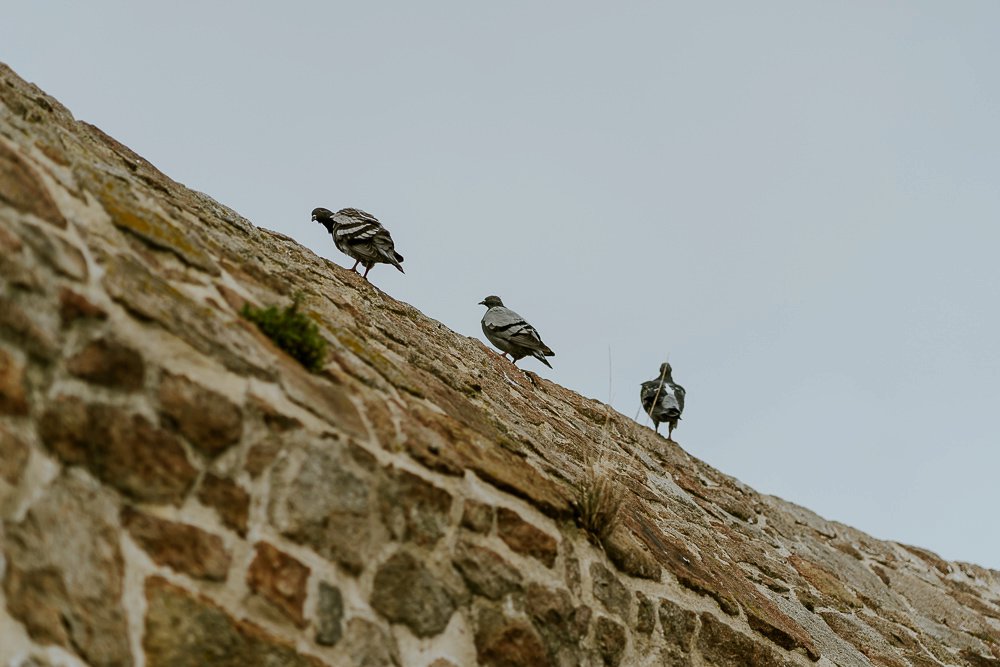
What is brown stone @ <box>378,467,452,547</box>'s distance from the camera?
2.91 metres

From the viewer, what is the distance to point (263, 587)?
2.41 meters

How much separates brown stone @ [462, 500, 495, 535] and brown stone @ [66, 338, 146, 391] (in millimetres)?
1286

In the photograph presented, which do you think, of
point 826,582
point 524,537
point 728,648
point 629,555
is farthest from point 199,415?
point 826,582

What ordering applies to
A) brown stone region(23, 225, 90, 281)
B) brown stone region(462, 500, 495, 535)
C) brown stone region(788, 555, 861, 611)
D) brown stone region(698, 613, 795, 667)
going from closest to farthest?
1. brown stone region(23, 225, 90, 281)
2. brown stone region(462, 500, 495, 535)
3. brown stone region(698, 613, 795, 667)
4. brown stone region(788, 555, 861, 611)

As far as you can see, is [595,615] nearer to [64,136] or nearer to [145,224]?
[145,224]

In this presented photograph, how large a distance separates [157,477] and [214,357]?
1.51 ft

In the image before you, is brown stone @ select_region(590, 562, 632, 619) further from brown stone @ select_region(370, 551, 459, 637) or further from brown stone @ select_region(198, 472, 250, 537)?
brown stone @ select_region(198, 472, 250, 537)

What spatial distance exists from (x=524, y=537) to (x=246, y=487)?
1282mm

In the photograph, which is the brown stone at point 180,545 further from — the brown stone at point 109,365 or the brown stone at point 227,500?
the brown stone at point 109,365

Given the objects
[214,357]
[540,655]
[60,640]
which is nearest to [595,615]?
[540,655]

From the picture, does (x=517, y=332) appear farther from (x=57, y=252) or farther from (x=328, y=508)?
(x=57, y=252)

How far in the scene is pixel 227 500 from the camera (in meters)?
2.45

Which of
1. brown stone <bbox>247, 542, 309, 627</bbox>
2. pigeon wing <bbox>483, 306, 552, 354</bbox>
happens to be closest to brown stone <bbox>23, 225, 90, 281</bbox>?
brown stone <bbox>247, 542, 309, 627</bbox>

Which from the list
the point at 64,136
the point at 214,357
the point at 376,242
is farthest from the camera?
the point at 376,242
